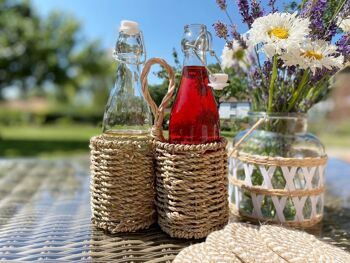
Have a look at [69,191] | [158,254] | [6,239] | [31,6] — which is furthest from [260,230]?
[31,6]

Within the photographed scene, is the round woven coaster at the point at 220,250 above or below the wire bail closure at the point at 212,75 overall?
below

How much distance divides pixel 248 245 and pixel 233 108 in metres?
0.36

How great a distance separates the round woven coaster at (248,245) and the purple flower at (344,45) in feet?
1.13

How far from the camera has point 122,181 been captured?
2.04 feet

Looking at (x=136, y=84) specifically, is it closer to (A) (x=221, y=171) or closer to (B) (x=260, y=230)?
(A) (x=221, y=171)

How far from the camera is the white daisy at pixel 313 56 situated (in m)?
0.59

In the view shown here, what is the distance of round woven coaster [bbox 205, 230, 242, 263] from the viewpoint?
481 millimetres

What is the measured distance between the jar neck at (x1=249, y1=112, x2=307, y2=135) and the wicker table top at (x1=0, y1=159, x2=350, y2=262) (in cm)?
20

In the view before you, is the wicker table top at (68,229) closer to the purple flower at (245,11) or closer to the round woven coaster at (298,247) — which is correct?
the round woven coaster at (298,247)

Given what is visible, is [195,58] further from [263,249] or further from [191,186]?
[263,249]

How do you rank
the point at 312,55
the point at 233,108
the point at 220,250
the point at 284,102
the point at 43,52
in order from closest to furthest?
1. the point at 220,250
2. the point at 312,55
3. the point at 284,102
4. the point at 233,108
5. the point at 43,52

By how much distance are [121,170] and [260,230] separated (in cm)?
25

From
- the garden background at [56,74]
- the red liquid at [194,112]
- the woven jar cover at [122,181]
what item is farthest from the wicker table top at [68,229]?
the garden background at [56,74]

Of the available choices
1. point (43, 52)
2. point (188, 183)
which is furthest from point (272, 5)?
point (43, 52)
